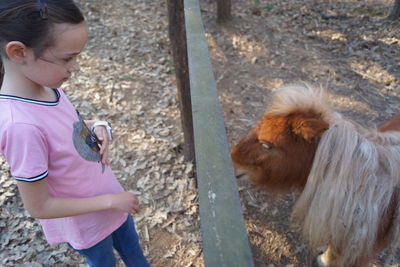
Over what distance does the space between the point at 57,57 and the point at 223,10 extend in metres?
5.03

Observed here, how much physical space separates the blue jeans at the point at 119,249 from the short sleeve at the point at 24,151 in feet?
2.18

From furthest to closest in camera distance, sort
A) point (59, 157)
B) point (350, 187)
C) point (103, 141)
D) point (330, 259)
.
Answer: point (330, 259)
point (350, 187)
point (103, 141)
point (59, 157)

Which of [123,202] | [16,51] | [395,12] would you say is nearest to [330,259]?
[123,202]

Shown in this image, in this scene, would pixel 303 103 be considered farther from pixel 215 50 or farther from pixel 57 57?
pixel 215 50

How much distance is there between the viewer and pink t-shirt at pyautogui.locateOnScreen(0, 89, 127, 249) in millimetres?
1178

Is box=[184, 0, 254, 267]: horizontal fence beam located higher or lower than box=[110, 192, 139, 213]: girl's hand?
higher

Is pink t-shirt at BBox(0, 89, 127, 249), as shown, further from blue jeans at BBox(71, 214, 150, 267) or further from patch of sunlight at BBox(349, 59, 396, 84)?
patch of sunlight at BBox(349, 59, 396, 84)

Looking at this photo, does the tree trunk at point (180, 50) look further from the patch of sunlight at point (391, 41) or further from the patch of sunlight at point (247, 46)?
the patch of sunlight at point (391, 41)

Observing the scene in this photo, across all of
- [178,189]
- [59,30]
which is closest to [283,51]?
[178,189]

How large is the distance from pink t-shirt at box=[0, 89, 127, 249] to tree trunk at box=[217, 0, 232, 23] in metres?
4.72

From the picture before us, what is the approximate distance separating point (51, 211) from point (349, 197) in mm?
1633

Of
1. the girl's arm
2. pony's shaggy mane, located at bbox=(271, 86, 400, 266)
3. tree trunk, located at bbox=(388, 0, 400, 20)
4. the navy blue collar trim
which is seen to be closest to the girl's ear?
the navy blue collar trim

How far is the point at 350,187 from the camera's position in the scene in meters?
1.94

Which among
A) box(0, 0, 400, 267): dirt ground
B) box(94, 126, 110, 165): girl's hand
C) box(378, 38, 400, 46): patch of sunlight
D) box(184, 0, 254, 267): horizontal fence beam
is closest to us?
box(184, 0, 254, 267): horizontal fence beam
